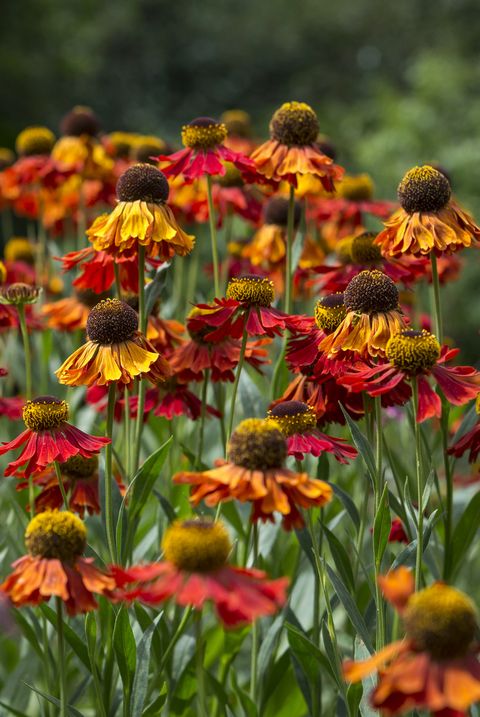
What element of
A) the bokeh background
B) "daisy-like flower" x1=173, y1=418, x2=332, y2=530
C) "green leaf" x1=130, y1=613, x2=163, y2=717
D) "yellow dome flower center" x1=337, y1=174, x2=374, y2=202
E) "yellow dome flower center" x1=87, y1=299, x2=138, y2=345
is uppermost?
the bokeh background

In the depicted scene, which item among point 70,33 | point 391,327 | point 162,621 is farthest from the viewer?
point 70,33

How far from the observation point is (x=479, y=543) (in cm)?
216

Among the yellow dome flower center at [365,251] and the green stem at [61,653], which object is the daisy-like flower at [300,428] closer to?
the green stem at [61,653]

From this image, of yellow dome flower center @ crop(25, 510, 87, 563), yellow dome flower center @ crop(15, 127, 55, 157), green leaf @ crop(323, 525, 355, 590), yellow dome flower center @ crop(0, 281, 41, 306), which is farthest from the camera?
yellow dome flower center @ crop(15, 127, 55, 157)

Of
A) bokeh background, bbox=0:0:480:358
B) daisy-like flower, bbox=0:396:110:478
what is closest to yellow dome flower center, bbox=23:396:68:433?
daisy-like flower, bbox=0:396:110:478

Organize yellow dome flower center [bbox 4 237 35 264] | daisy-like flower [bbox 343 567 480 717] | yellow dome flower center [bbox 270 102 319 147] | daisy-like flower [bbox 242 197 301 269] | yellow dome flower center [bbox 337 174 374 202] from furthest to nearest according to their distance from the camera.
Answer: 1. yellow dome flower center [bbox 4 237 35 264]
2. yellow dome flower center [bbox 337 174 374 202]
3. daisy-like flower [bbox 242 197 301 269]
4. yellow dome flower center [bbox 270 102 319 147]
5. daisy-like flower [bbox 343 567 480 717]

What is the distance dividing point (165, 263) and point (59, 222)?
6.67 feet

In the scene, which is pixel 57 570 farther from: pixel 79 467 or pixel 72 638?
pixel 79 467

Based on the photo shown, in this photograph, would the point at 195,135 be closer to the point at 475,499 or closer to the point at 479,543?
the point at 475,499

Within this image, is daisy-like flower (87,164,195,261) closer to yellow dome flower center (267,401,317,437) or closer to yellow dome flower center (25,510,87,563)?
yellow dome flower center (267,401,317,437)

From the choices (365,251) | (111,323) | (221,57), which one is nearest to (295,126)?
(365,251)

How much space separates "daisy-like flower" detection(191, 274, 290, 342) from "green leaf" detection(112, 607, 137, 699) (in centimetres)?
44

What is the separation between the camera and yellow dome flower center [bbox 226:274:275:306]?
5.16 feet

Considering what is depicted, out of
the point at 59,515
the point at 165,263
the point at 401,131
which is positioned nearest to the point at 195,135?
the point at 165,263
